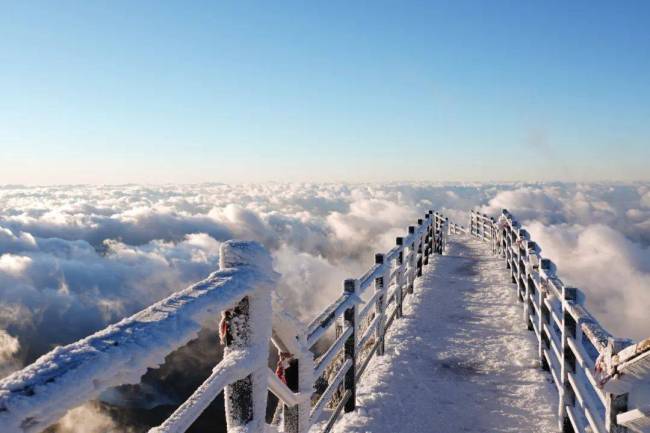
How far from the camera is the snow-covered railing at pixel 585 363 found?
2250 millimetres

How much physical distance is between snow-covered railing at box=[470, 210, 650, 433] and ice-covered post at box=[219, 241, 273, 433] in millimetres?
1753

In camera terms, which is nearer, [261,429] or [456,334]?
[261,429]

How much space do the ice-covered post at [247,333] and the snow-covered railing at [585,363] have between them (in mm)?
1753

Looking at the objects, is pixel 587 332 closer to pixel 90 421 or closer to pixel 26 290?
pixel 90 421

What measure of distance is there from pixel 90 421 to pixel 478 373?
123 meters

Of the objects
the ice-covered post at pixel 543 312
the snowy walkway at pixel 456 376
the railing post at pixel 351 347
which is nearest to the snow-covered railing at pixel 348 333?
the railing post at pixel 351 347

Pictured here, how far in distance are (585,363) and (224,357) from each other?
2.94 meters

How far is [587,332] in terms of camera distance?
320cm

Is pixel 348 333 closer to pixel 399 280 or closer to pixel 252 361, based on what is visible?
pixel 252 361

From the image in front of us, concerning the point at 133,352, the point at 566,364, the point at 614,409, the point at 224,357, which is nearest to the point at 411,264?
the point at 566,364

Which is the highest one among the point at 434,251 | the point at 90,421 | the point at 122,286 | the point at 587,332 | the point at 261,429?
the point at 587,332

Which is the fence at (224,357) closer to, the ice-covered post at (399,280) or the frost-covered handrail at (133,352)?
the frost-covered handrail at (133,352)

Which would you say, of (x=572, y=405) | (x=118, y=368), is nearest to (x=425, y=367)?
(x=572, y=405)

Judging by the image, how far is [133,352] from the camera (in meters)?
1.25
